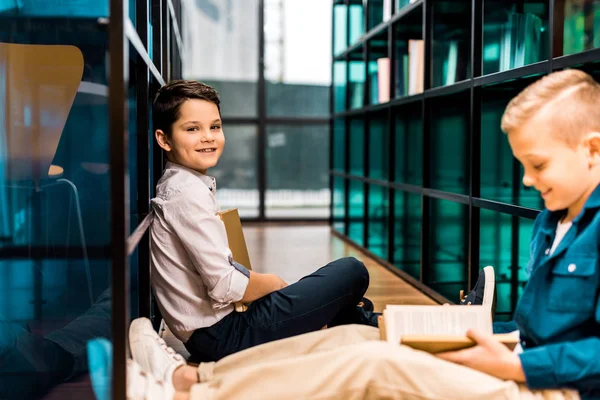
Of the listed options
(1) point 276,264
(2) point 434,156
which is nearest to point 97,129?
(2) point 434,156

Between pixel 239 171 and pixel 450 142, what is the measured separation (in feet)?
11.4

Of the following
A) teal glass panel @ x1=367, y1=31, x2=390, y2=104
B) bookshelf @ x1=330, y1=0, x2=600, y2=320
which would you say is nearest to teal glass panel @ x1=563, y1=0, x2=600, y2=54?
bookshelf @ x1=330, y1=0, x2=600, y2=320

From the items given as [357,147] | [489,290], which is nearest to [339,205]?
[357,147]

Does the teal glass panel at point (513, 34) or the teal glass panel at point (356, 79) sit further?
the teal glass panel at point (356, 79)

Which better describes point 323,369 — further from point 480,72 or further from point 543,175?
point 480,72

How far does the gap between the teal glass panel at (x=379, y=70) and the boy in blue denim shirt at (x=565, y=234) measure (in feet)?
9.11

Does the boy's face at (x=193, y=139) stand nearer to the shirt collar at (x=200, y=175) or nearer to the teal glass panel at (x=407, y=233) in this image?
the shirt collar at (x=200, y=175)

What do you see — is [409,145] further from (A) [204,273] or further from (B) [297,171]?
A: (B) [297,171]

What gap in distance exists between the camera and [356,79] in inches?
199

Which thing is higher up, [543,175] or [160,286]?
→ [543,175]

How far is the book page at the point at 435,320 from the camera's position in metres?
1.48

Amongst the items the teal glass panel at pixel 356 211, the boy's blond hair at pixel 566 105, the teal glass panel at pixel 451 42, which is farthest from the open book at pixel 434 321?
the teal glass panel at pixel 356 211

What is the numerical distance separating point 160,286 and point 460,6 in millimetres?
1950

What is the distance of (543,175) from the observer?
127cm
